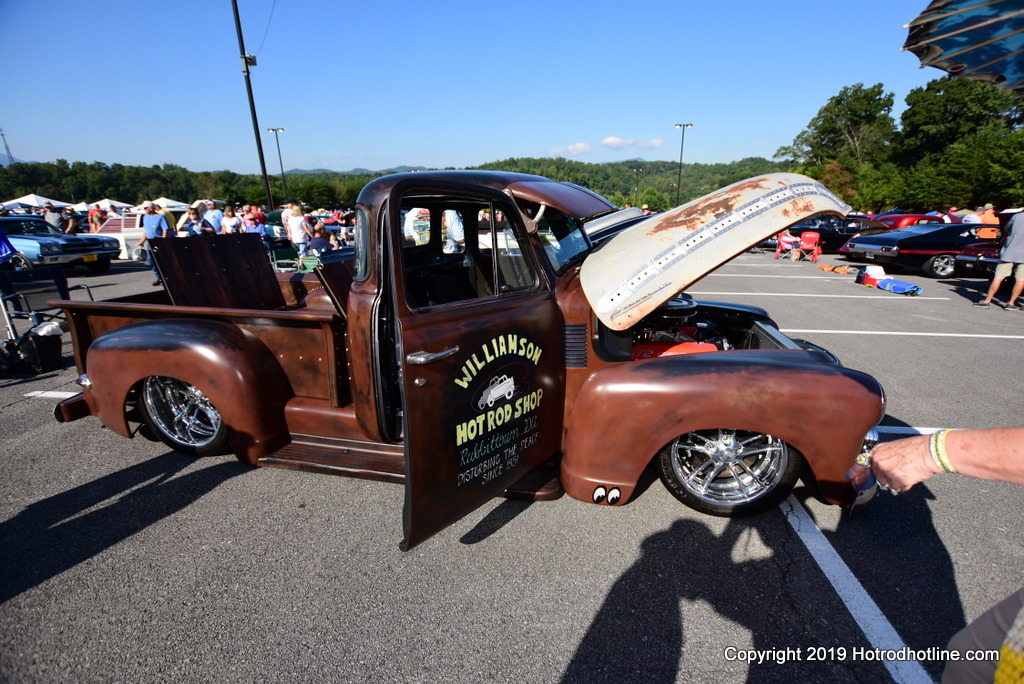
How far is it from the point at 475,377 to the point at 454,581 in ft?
3.34

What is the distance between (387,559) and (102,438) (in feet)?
9.30

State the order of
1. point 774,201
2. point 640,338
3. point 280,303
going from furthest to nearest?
point 280,303
point 640,338
point 774,201

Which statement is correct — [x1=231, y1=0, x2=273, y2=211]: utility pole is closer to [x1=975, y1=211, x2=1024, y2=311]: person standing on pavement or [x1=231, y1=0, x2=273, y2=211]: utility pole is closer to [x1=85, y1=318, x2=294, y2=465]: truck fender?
[x1=85, y1=318, x2=294, y2=465]: truck fender

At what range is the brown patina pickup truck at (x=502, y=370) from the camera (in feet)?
7.73

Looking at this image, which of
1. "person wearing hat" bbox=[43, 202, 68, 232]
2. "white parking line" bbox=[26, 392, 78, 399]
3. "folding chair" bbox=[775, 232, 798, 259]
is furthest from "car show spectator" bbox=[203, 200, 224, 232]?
"folding chair" bbox=[775, 232, 798, 259]

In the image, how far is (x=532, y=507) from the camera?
3014mm

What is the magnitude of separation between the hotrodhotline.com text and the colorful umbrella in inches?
121

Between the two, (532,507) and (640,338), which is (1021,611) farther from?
(640,338)

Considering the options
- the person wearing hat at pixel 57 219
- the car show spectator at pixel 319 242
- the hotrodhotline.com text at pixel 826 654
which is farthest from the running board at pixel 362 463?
the person wearing hat at pixel 57 219

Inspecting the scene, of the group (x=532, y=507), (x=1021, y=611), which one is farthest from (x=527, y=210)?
(x=1021, y=611)

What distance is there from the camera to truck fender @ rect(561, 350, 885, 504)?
247cm

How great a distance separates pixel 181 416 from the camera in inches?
138

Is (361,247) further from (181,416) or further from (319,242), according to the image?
(319,242)

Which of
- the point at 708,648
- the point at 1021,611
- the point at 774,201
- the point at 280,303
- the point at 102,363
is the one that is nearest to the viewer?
the point at 1021,611
